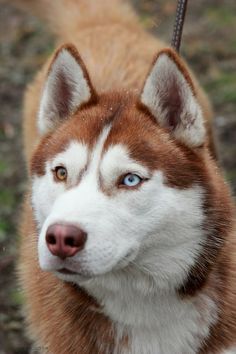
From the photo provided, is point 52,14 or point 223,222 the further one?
point 52,14

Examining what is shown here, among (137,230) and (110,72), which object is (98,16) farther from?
(137,230)

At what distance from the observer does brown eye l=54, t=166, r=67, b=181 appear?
3.64 m

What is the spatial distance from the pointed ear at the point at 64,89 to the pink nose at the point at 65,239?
0.87 meters

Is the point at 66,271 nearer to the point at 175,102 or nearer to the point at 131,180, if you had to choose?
the point at 131,180

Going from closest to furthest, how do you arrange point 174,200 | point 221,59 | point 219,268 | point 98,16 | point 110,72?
1. point 174,200
2. point 219,268
3. point 110,72
4. point 98,16
5. point 221,59

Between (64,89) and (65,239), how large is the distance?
3.39 feet

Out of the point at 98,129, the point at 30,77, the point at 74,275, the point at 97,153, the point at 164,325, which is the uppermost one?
the point at 30,77

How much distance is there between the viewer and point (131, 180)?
356 cm

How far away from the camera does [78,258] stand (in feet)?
11.1

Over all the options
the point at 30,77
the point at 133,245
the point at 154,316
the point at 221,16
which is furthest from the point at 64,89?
the point at 221,16

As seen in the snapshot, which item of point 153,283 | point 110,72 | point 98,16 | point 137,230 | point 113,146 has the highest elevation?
point 98,16

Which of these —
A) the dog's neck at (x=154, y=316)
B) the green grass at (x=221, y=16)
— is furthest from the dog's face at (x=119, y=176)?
the green grass at (x=221, y=16)

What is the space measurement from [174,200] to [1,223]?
118 inches

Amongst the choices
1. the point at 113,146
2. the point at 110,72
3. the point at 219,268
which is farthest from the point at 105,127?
the point at 110,72
